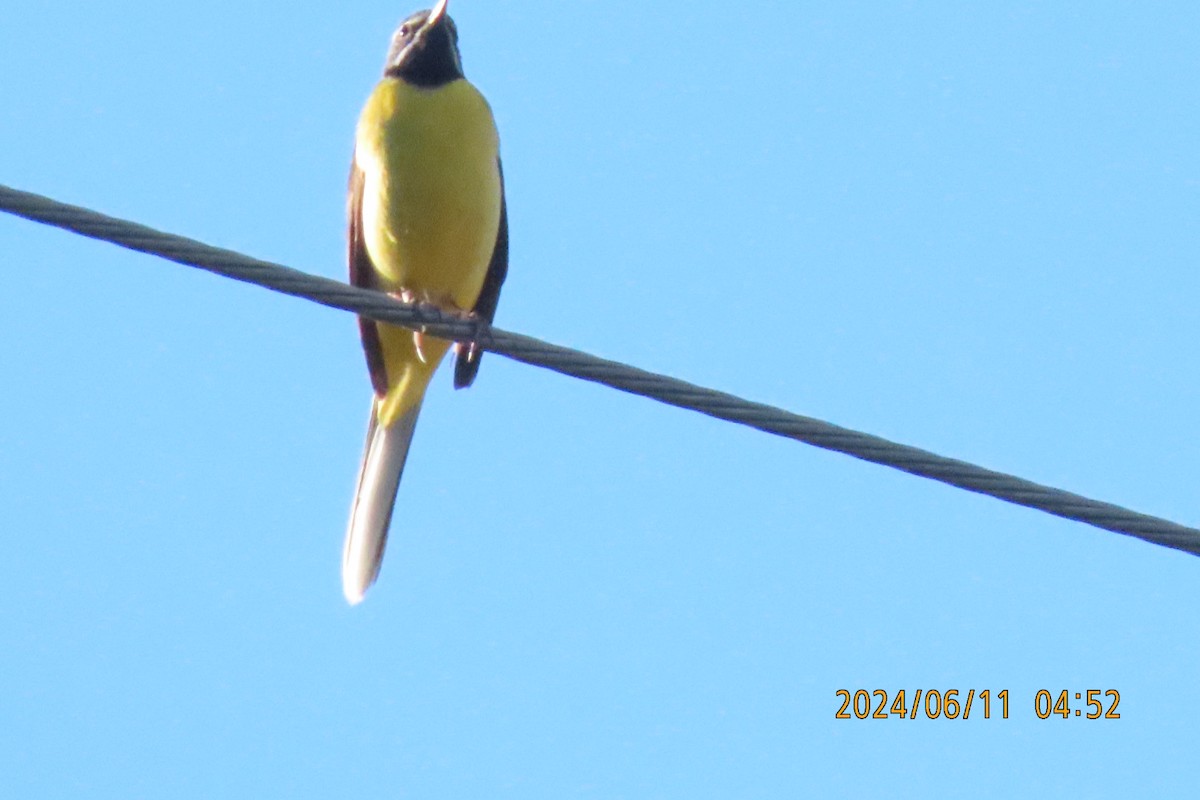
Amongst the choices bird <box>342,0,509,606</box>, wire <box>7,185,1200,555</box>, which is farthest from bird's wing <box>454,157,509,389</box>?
wire <box>7,185,1200,555</box>

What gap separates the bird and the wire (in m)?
2.10

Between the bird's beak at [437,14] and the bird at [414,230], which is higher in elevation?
the bird's beak at [437,14]

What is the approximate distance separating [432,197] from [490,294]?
0.65 metres

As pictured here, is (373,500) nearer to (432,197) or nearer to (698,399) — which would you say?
(432,197)

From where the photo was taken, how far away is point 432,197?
5.90 m

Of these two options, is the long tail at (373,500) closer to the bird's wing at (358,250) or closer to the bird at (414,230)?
the bird at (414,230)

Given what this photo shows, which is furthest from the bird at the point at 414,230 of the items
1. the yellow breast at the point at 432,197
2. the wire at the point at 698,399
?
the wire at the point at 698,399

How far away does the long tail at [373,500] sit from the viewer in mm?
6488

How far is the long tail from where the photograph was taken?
21.3 feet

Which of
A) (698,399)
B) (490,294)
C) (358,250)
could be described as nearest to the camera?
(698,399)

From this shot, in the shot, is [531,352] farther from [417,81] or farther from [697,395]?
[417,81]

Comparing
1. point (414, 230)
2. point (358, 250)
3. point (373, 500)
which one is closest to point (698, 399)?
point (414, 230)

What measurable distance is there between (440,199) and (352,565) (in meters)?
1.48

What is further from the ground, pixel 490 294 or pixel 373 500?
pixel 490 294
